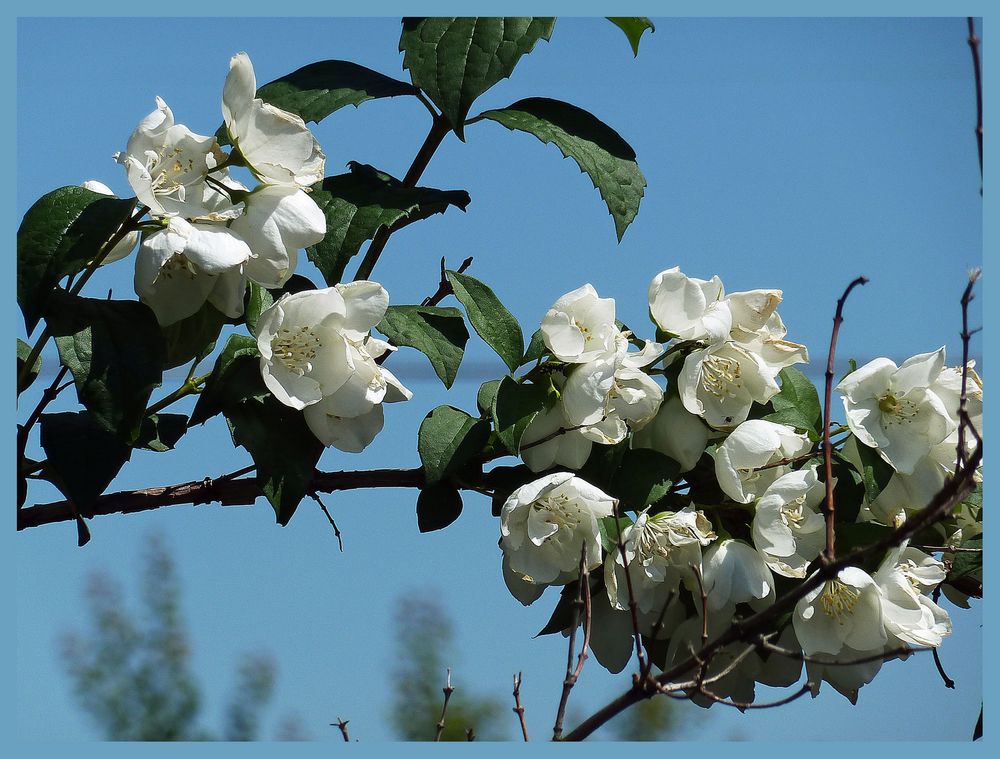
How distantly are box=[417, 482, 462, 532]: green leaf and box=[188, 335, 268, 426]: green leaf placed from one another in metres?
0.11

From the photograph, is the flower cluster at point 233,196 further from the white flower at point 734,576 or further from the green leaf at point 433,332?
the white flower at point 734,576

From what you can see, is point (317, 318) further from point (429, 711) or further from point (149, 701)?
point (149, 701)

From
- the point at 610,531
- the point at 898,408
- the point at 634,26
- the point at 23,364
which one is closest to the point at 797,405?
the point at 898,408

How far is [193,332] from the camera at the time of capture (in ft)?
1.84

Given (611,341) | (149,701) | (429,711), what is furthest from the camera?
(149,701)

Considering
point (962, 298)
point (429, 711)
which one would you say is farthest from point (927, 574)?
point (429, 711)

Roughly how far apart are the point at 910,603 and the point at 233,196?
454 mm

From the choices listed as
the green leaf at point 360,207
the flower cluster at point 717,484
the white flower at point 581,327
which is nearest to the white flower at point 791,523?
the flower cluster at point 717,484

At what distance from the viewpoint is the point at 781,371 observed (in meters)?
0.67

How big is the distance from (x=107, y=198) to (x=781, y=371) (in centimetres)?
43

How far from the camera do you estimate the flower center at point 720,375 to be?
1.97 feet

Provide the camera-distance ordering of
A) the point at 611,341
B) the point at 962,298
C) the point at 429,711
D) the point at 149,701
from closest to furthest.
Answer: the point at 962,298, the point at 611,341, the point at 429,711, the point at 149,701

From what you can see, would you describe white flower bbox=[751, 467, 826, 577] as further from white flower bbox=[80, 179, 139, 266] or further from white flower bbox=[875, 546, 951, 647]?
white flower bbox=[80, 179, 139, 266]

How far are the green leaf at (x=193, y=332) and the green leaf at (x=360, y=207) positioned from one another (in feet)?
0.21
